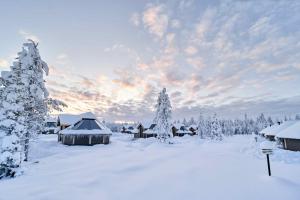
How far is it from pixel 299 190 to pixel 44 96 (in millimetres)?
23691

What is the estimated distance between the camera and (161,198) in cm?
932

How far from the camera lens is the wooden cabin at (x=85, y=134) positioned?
137 feet

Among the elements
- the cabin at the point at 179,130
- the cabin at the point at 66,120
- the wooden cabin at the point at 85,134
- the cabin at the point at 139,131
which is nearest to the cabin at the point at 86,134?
the wooden cabin at the point at 85,134

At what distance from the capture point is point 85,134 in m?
42.1

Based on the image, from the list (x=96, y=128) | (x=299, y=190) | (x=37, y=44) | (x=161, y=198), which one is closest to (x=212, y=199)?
(x=161, y=198)

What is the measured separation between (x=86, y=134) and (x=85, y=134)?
20cm

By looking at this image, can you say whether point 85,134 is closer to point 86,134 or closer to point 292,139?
point 86,134

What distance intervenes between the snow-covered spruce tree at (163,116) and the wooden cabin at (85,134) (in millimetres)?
13837

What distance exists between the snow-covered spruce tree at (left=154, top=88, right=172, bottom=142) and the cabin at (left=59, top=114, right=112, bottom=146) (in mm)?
13837

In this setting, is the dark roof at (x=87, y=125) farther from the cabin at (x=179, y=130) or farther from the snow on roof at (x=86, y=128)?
the cabin at (x=179, y=130)

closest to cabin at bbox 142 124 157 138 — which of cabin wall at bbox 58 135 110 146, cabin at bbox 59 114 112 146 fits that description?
cabin at bbox 59 114 112 146

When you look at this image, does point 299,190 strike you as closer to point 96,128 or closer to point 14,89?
point 14,89

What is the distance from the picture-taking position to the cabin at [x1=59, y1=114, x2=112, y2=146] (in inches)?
1645

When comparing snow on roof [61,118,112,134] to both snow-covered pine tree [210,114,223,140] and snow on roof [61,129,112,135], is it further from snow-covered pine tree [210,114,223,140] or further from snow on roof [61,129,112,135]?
snow-covered pine tree [210,114,223,140]
